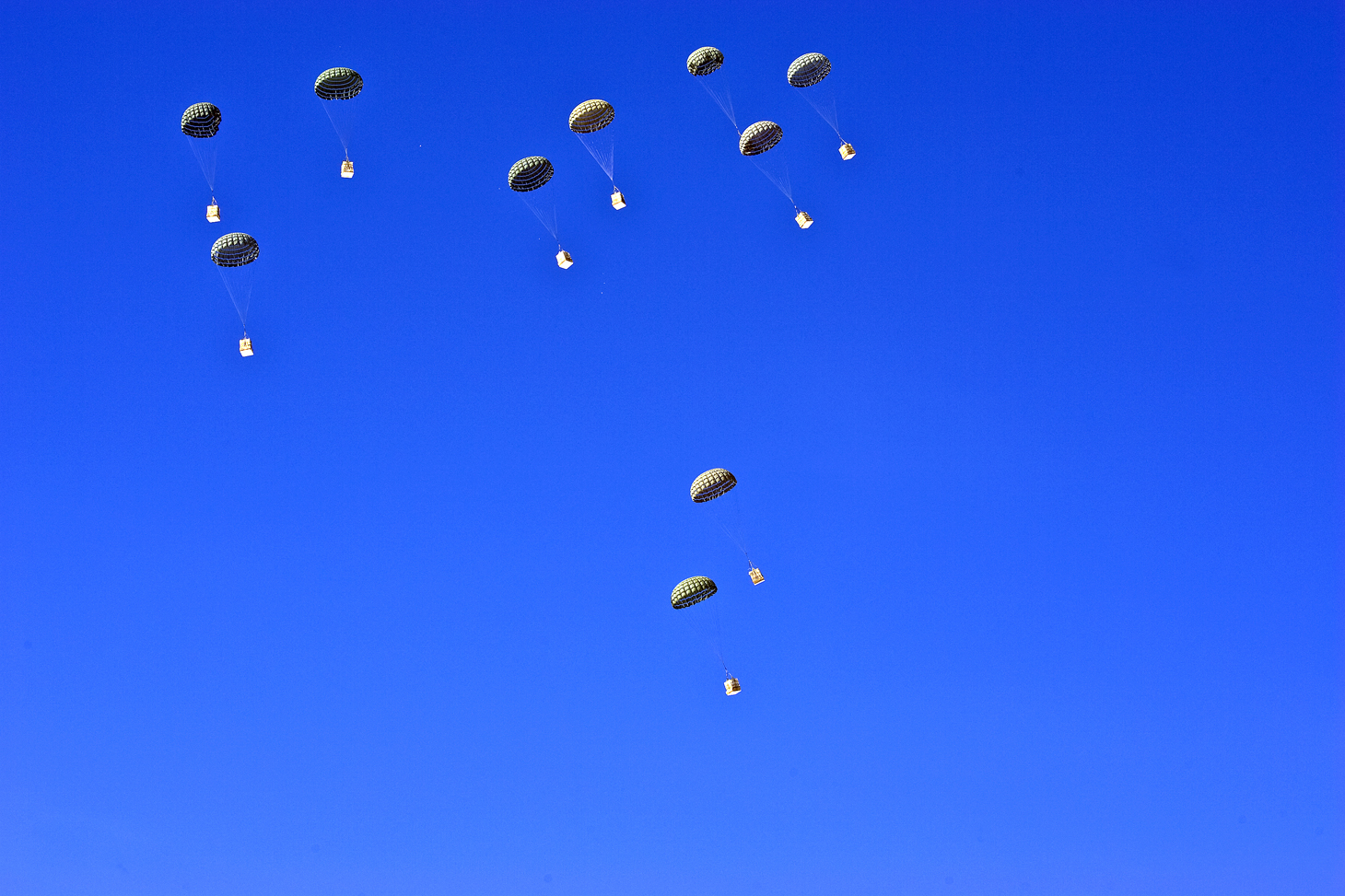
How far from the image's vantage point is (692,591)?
3519 cm

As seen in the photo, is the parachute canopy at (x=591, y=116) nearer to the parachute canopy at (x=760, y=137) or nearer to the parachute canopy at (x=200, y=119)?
the parachute canopy at (x=760, y=137)

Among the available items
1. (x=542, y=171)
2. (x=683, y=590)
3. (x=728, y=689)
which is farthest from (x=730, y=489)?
(x=542, y=171)

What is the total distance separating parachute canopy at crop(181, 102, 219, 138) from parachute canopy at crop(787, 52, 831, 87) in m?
17.4

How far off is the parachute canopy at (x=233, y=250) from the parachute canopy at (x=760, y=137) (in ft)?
49.8

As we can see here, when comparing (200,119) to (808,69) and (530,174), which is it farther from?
(808,69)

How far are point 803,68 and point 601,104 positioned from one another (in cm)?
638

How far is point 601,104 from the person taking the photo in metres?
35.2

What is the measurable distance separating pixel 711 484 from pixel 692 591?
3.29 m

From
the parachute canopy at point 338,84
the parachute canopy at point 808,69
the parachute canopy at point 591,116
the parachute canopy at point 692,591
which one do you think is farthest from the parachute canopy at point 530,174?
the parachute canopy at point 692,591

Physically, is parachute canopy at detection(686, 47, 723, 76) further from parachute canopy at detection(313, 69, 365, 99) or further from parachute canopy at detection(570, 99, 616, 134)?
parachute canopy at detection(313, 69, 365, 99)

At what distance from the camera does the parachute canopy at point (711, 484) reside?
1383 inches

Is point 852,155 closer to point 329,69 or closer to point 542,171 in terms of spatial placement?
point 542,171

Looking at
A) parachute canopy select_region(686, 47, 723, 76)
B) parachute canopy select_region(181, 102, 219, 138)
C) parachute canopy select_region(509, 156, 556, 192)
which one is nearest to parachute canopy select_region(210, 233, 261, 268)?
parachute canopy select_region(181, 102, 219, 138)

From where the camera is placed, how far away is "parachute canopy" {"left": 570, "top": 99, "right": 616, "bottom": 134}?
35000 millimetres
